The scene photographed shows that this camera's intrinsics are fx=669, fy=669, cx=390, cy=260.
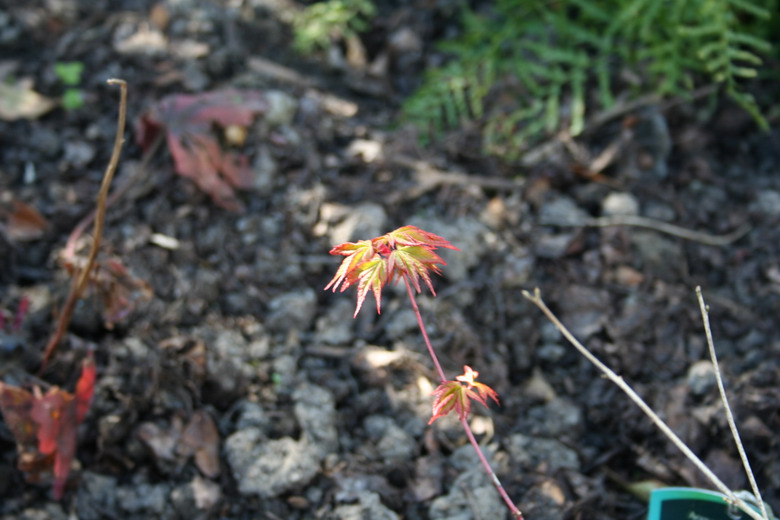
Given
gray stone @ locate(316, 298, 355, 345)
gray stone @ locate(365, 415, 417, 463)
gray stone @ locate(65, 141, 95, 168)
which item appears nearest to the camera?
gray stone @ locate(365, 415, 417, 463)

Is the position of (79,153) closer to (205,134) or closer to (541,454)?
(205,134)

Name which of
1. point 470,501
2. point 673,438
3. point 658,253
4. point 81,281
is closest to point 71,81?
point 81,281

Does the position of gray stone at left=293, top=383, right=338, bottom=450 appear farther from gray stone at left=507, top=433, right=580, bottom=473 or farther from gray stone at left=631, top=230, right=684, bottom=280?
gray stone at left=631, top=230, right=684, bottom=280

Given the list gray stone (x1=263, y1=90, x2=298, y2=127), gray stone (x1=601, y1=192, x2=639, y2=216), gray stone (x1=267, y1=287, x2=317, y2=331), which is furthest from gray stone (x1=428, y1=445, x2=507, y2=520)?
gray stone (x1=263, y1=90, x2=298, y2=127)

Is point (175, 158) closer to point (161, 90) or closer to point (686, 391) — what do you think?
point (161, 90)

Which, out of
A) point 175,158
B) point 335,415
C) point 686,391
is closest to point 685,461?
point 686,391
